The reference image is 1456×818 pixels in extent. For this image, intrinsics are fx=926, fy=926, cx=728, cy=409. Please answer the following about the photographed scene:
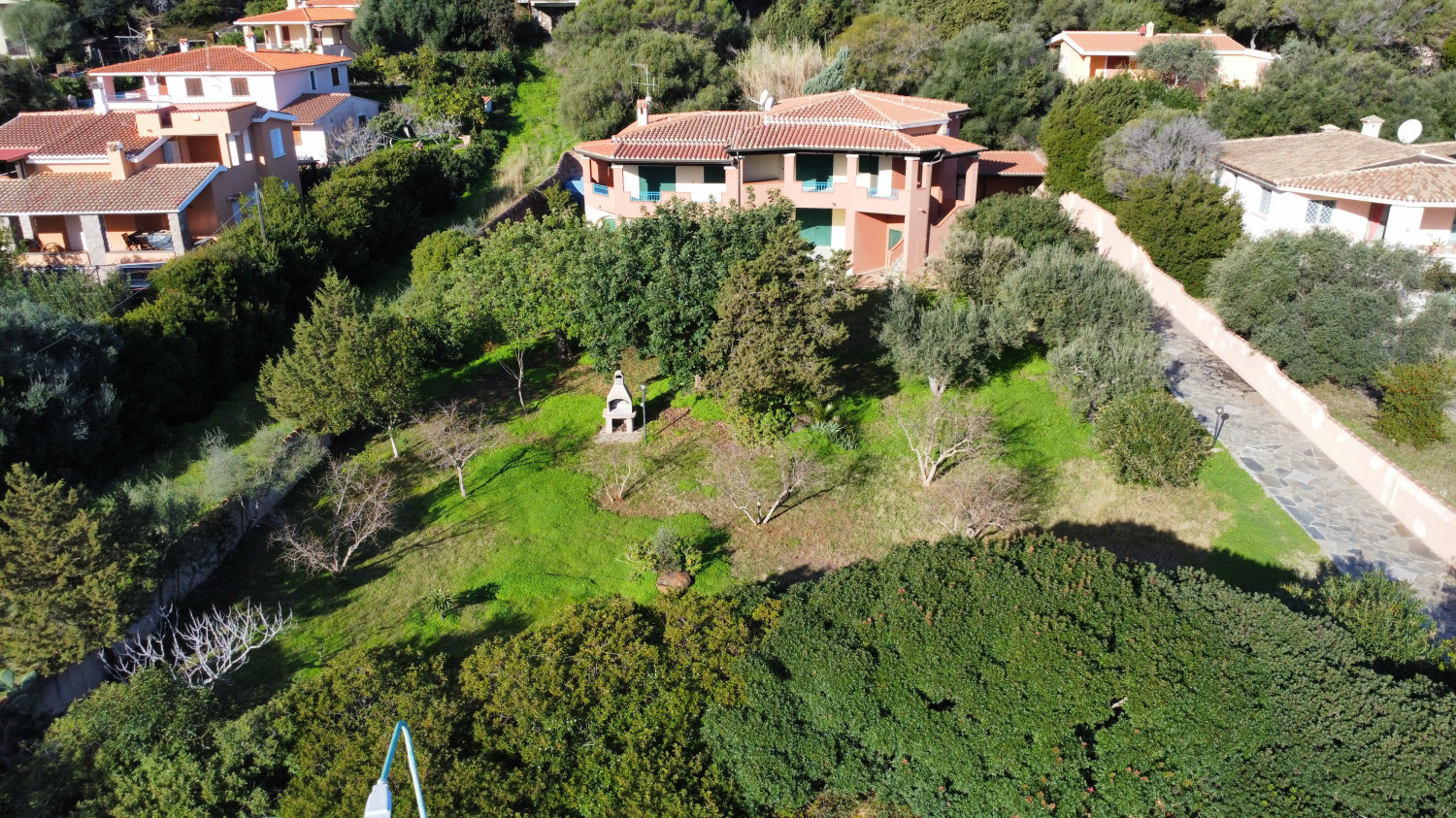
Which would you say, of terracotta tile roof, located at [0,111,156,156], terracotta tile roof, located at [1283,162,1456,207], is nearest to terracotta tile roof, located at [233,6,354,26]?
terracotta tile roof, located at [0,111,156,156]

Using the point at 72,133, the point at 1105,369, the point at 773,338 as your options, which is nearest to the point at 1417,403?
the point at 1105,369

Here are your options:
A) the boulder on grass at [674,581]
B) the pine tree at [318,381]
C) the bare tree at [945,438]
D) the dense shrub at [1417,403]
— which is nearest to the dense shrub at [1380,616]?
the bare tree at [945,438]

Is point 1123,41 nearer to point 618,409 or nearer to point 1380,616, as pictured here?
point 618,409

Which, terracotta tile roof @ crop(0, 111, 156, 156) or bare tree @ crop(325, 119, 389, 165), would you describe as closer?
terracotta tile roof @ crop(0, 111, 156, 156)

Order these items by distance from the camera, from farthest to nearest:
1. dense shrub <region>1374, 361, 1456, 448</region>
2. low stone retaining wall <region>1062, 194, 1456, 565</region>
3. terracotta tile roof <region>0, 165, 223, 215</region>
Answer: terracotta tile roof <region>0, 165, 223, 215</region> → dense shrub <region>1374, 361, 1456, 448</region> → low stone retaining wall <region>1062, 194, 1456, 565</region>

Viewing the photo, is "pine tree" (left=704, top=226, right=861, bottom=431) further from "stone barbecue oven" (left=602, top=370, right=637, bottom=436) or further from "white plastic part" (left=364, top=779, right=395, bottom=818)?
"white plastic part" (left=364, top=779, right=395, bottom=818)

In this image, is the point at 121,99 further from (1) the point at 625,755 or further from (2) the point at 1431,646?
(2) the point at 1431,646
